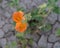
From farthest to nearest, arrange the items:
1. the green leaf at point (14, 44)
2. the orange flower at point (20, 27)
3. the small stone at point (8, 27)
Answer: the small stone at point (8, 27), the green leaf at point (14, 44), the orange flower at point (20, 27)

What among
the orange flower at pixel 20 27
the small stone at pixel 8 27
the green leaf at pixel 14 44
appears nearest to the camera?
the orange flower at pixel 20 27

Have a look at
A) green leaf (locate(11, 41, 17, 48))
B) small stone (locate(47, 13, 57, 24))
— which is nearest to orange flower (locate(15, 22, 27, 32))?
green leaf (locate(11, 41, 17, 48))

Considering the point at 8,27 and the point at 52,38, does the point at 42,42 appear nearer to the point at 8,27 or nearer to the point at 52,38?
the point at 52,38

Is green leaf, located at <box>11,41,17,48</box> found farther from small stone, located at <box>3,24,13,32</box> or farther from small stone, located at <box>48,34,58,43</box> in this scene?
small stone, located at <box>48,34,58,43</box>

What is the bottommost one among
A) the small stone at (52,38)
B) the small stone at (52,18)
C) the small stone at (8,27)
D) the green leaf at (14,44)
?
the green leaf at (14,44)

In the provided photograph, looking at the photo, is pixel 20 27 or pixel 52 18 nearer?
pixel 20 27

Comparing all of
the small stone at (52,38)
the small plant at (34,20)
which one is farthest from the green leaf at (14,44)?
the small stone at (52,38)

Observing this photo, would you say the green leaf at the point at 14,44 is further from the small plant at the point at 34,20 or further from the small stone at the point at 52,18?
the small stone at the point at 52,18

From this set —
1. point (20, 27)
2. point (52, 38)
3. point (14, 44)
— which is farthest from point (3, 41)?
point (52, 38)

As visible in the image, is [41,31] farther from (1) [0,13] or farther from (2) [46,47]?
(1) [0,13]

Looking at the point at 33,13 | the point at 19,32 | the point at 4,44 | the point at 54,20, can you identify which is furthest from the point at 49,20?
the point at 4,44

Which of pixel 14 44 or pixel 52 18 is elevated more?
pixel 52 18

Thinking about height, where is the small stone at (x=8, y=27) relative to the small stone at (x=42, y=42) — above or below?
above
